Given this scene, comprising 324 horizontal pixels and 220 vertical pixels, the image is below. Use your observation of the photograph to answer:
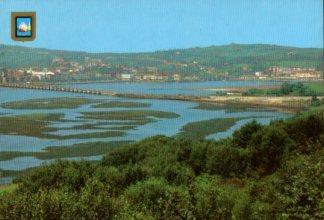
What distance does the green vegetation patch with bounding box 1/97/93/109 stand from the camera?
98.0m

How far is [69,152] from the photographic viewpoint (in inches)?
2103

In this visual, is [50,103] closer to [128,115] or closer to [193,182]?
[128,115]

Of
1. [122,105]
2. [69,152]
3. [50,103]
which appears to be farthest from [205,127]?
[50,103]

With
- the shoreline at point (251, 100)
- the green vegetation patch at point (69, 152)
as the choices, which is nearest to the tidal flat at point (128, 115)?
the shoreline at point (251, 100)

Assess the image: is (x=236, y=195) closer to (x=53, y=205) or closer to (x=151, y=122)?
(x=53, y=205)

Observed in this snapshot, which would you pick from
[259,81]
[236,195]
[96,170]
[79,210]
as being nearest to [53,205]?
[79,210]

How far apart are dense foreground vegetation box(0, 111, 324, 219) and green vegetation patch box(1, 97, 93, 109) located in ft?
189

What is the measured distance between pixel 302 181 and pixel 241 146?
22.7m

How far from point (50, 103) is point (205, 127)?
42.2m

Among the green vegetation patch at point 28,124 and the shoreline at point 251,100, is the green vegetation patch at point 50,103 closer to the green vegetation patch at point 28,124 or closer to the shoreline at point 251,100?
the shoreline at point 251,100

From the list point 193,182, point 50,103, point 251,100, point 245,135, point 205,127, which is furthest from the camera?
point 251,100

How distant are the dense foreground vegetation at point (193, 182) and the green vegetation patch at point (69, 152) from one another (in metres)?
11.3

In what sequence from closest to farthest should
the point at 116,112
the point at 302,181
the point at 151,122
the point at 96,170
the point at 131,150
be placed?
the point at 302,181, the point at 96,170, the point at 131,150, the point at 151,122, the point at 116,112

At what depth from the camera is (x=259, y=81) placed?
185m
